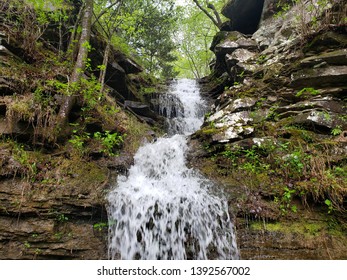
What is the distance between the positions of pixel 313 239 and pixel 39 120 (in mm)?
5641

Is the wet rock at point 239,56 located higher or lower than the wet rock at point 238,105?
higher

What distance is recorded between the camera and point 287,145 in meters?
4.80

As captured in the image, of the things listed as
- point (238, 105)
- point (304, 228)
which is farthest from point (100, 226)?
point (238, 105)

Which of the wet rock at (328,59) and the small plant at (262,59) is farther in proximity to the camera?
the small plant at (262,59)

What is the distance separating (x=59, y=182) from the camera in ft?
13.6

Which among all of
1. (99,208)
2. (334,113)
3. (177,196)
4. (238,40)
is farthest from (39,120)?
(238,40)

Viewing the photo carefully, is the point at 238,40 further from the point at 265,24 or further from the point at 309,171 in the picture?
the point at 309,171

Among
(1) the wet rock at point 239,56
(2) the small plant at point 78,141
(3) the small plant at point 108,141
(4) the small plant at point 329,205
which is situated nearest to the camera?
(4) the small plant at point 329,205

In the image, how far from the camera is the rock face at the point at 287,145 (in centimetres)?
357

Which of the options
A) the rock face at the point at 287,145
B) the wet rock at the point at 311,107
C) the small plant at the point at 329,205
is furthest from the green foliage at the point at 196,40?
the small plant at the point at 329,205

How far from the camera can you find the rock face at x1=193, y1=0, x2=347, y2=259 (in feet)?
11.7

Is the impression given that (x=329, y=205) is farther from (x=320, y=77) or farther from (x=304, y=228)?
(x=320, y=77)

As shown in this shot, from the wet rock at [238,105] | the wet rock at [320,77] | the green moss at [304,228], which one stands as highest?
the wet rock at [320,77]

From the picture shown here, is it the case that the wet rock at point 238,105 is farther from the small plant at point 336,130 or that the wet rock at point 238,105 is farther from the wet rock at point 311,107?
the small plant at point 336,130
